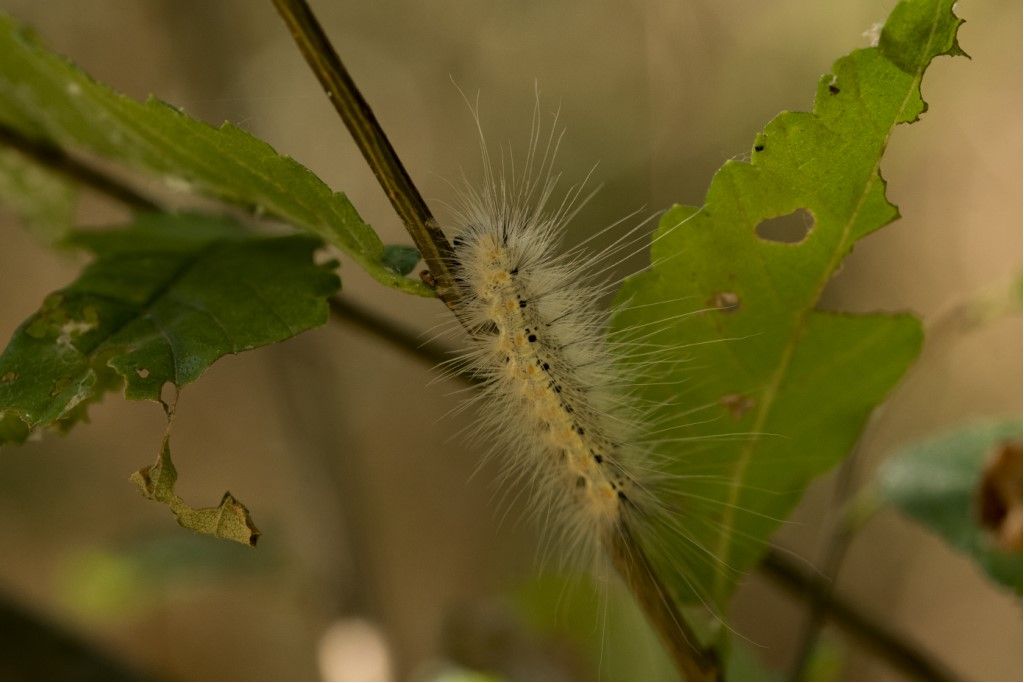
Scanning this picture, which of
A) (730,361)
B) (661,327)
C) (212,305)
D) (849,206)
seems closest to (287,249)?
(212,305)

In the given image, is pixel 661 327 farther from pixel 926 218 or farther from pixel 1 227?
pixel 1 227

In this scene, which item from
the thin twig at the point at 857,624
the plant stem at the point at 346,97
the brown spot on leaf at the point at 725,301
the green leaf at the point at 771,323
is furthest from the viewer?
the thin twig at the point at 857,624

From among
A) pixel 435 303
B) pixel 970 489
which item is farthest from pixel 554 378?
pixel 435 303

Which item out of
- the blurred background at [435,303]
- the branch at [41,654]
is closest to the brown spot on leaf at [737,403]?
the branch at [41,654]

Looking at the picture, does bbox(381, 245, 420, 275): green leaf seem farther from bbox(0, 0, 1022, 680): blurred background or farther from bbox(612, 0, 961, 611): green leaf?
bbox(0, 0, 1022, 680): blurred background

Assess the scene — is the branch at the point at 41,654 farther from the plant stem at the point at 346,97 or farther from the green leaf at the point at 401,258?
the plant stem at the point at 346,97

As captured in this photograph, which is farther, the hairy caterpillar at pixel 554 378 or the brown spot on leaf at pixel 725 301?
the hairy caterpillar at pixel 554 378

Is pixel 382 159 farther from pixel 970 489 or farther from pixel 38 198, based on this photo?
pixel 970 489
